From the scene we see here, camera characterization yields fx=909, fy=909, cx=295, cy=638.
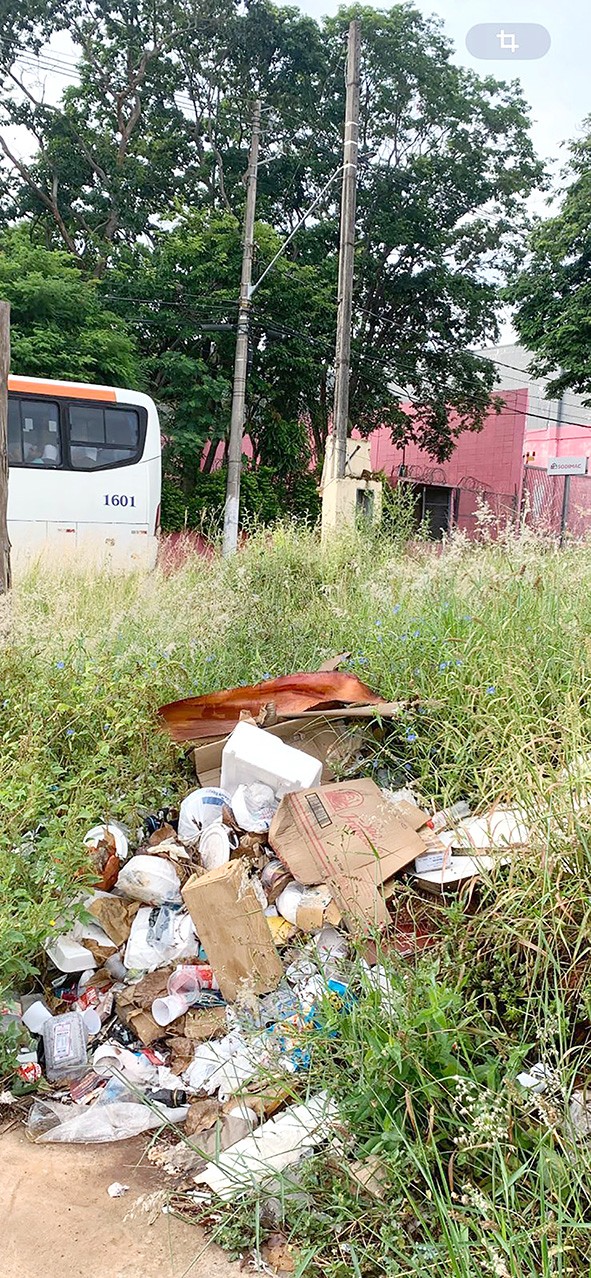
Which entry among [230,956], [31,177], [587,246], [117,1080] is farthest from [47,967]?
[31,177]

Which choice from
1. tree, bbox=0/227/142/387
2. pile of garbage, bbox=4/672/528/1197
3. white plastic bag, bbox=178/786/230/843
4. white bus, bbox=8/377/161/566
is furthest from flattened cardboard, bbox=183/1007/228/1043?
tree, bbox=0/227/142/387

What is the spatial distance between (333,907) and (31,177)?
19990mm

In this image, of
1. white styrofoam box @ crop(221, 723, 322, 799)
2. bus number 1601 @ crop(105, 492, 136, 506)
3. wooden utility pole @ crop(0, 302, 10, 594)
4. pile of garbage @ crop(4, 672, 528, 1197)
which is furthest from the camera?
bus number 1601 @ crop(105, 492, 136, 506)

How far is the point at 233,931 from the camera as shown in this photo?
2424 millimetres

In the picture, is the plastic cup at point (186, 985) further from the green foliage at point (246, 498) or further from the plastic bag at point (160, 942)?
the green foliage at point (246, 498)

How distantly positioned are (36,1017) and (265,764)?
1005 millimetres

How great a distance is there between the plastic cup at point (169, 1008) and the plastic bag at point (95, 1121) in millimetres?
231

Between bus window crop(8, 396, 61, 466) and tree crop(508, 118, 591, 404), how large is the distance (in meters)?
10.2

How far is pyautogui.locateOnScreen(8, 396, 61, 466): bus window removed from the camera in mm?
11859

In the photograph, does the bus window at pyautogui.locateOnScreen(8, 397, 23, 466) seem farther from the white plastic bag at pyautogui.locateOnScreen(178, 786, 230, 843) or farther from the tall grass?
the white plastic bag at pyautogui.locateOnScreen(178, 786, 230, 843)

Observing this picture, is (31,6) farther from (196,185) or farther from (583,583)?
(583,583)

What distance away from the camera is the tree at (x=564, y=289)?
1694cm

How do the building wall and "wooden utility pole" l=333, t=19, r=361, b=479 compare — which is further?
the building wall

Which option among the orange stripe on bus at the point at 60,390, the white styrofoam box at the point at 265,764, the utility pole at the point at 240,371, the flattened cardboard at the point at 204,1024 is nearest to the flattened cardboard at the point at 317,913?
the flattened cardboard at the point at 204,1024
